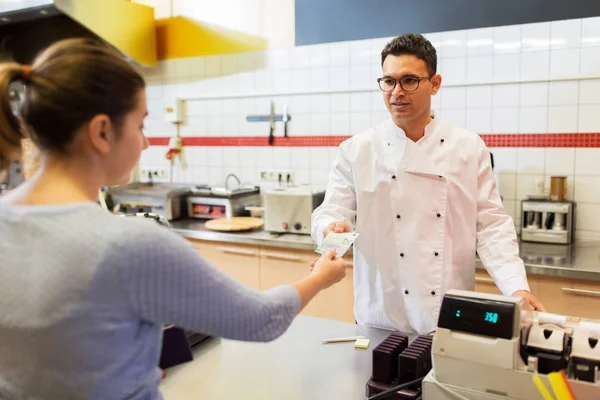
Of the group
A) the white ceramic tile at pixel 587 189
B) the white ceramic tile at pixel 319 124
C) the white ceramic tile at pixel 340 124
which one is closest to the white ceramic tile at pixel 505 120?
the white ceramic tile at pixel 587 189

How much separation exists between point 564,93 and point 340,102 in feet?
4.41

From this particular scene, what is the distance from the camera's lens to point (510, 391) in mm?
1050

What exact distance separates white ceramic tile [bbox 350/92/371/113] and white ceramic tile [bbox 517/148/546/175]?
3.20 feet

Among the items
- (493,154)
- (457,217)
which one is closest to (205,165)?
(493,154)

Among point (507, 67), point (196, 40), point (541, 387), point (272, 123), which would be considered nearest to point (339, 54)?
point (272, 123)

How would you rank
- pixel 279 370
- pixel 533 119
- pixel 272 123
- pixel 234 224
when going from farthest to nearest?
pixel 272 123, pixel 234 224, pixel 533 119, pixel 279 370

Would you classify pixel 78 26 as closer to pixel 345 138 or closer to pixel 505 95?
pixel 345 138

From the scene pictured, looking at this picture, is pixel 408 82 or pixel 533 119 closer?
pixel 408 82

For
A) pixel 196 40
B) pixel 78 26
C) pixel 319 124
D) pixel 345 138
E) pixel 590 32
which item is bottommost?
pixel 345 138

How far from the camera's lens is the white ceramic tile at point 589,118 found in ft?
9.21

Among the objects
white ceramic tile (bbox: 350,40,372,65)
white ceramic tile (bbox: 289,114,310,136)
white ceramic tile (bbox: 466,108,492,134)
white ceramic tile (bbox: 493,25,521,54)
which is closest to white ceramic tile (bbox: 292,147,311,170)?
white ceramic tile (bbox: 289,114,310,136)

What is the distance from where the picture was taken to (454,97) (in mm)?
3131

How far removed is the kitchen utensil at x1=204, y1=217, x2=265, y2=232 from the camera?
330 centimetres

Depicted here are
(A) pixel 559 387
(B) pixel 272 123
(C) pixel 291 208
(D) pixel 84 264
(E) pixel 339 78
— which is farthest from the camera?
(B) pixel 272 123
